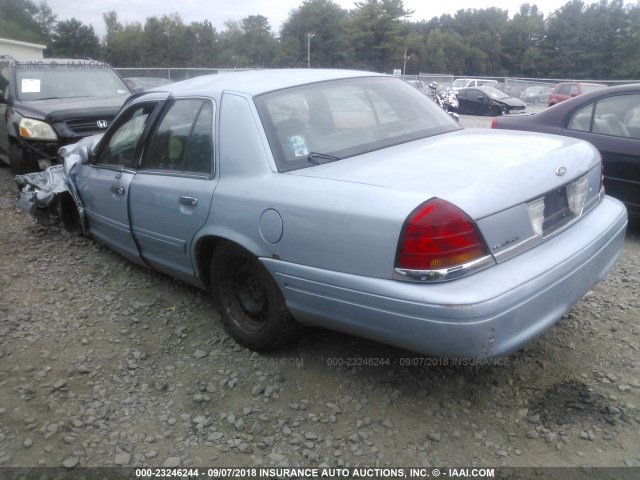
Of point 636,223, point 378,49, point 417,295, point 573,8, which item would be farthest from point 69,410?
point 573,8

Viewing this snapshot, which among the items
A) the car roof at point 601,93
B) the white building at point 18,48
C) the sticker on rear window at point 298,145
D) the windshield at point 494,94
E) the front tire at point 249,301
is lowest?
the front tire at point 249,301

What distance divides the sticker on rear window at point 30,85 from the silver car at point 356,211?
4.61 meters

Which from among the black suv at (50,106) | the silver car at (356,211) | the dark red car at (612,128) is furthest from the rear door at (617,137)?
the black suv at (50,106)

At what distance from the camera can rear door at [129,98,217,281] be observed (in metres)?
3.28

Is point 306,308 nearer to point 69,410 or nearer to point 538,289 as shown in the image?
point 538,289

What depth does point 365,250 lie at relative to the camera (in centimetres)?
242

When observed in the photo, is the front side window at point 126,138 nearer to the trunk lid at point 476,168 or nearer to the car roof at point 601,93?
the trunk lid at point 476,168

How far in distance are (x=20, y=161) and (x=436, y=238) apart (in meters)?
6.70

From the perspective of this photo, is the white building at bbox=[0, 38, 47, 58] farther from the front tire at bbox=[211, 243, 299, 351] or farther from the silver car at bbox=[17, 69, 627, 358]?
the front tire at bbox=[211, 243, 299, 351]

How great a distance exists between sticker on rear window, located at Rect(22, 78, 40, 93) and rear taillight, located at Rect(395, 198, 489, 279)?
7.33m

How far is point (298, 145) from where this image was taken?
3008 mm

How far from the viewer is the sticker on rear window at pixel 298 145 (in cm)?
297

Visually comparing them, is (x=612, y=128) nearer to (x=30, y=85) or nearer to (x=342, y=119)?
(x=342, y=119)

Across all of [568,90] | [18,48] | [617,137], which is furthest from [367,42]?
[617,137]
